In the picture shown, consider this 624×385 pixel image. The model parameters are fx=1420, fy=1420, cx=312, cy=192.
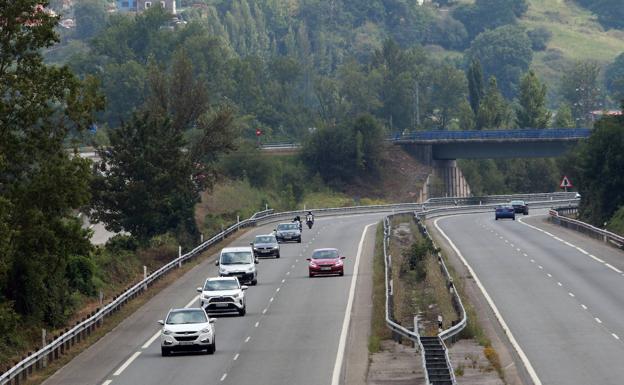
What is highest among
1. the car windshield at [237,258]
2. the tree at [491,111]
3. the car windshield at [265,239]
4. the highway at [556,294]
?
the tree at [491,111]

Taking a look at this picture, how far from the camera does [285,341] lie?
4503 centimetres

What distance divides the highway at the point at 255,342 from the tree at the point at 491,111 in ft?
382

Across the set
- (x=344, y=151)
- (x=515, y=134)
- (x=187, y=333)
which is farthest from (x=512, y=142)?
(x=187, y=333)

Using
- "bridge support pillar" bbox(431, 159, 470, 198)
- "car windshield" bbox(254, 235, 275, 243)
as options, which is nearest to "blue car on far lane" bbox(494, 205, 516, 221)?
"car windshield" bbox(254, 235, 275, 243)

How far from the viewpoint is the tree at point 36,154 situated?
46500mm

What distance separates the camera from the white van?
206ft

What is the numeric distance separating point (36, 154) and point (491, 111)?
5562 inches

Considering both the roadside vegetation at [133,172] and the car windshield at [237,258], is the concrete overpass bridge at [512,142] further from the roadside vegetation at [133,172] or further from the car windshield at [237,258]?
the car windshield at [237,258]

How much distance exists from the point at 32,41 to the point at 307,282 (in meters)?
21.4

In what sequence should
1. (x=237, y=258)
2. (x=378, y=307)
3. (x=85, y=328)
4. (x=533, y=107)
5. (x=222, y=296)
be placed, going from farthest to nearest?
(x=533, y=107), (x=237, y=258), (x=378, y=307), (x=222, y=296), (x=85, y=328)

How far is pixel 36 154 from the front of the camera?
160 feet

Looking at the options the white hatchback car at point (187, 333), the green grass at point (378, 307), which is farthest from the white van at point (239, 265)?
the white hatchback car at point (187, 333)

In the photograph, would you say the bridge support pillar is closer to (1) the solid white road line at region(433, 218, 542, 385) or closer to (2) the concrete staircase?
(1) the solid white road line at region(433, 218, 542, 385)

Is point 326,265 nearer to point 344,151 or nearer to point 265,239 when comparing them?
point 265,239
